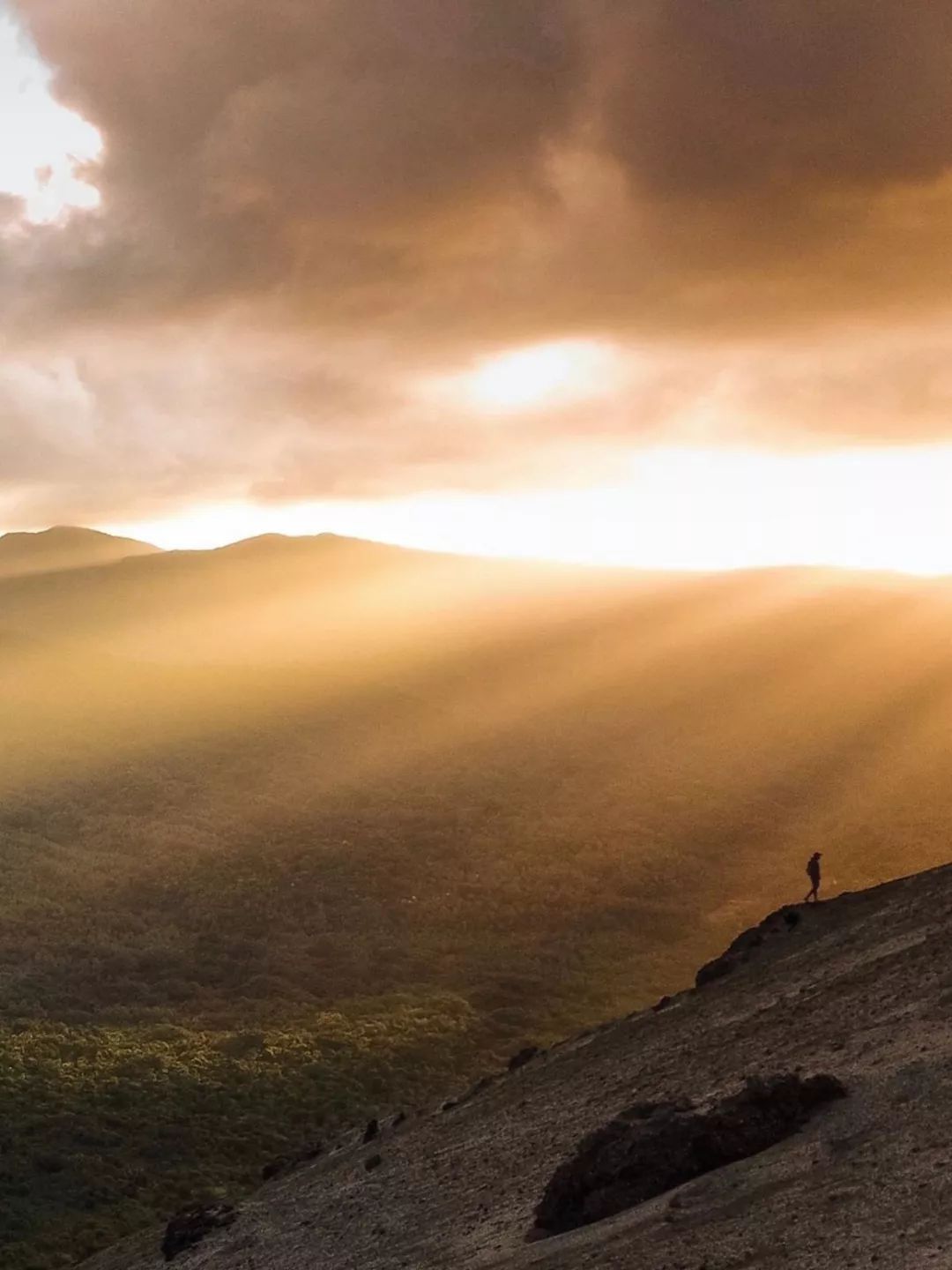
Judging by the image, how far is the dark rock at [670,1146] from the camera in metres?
18.4

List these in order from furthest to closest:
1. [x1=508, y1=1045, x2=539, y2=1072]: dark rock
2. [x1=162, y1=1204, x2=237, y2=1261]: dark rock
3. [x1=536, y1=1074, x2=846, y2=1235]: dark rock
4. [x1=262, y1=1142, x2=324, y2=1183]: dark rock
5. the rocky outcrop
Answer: [x1=508, y1=1045, x2=539, y2=1072]: dark rock → [x1=262, y1=1142, x2=324, y2=1183]: dark rock → the rocky outcrop → [x1=162, y1=1204, x2=237, y2=1261]: dark rock → [x1=536, y1=1074, x2=846, y2=1235]: dark rock

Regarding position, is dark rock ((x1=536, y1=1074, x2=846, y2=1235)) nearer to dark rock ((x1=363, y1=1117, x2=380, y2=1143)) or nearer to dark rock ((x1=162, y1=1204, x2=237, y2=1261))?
dark rock ((x1=162, y1=1204, x2=237, y2=1261))

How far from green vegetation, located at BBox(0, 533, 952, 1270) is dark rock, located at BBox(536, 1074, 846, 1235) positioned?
13919mm

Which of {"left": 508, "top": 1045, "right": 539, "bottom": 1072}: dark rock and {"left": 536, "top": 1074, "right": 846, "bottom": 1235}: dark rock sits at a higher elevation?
{"left": 536, "top": 1074, "right": 846, "bottom": 1235}: dark rock

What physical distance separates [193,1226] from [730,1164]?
14381mm

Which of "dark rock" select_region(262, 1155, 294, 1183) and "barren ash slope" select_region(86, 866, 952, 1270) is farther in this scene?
"dark rock" select_region(262, 1155, 294, 1183)

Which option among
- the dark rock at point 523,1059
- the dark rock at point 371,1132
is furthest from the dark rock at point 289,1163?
the dark rock at point 523,1059

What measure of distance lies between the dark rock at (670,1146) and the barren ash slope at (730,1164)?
0.42 meters

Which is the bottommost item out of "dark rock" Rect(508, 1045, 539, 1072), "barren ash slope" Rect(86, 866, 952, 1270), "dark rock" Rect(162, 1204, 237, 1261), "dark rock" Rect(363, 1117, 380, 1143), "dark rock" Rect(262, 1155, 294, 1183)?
"dark rock" Rect(262, 1155, 294, 1183)

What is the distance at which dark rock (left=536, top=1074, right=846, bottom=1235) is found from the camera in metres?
18.4

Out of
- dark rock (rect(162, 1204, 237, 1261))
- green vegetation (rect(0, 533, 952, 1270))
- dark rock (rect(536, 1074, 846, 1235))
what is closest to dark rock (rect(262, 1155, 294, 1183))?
dark rock (rect(162, 1204, 237, 1261))

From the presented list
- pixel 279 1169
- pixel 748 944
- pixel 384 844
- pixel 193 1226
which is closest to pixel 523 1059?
pixel 748 944

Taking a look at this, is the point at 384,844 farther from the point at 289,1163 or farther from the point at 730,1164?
the point at 730,1164

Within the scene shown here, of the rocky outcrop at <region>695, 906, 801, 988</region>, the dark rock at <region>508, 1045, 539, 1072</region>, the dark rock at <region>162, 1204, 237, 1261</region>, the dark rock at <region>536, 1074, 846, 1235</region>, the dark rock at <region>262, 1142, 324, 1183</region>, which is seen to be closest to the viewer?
the dark rock at <region>536, 1074, 846, 1235</region>
